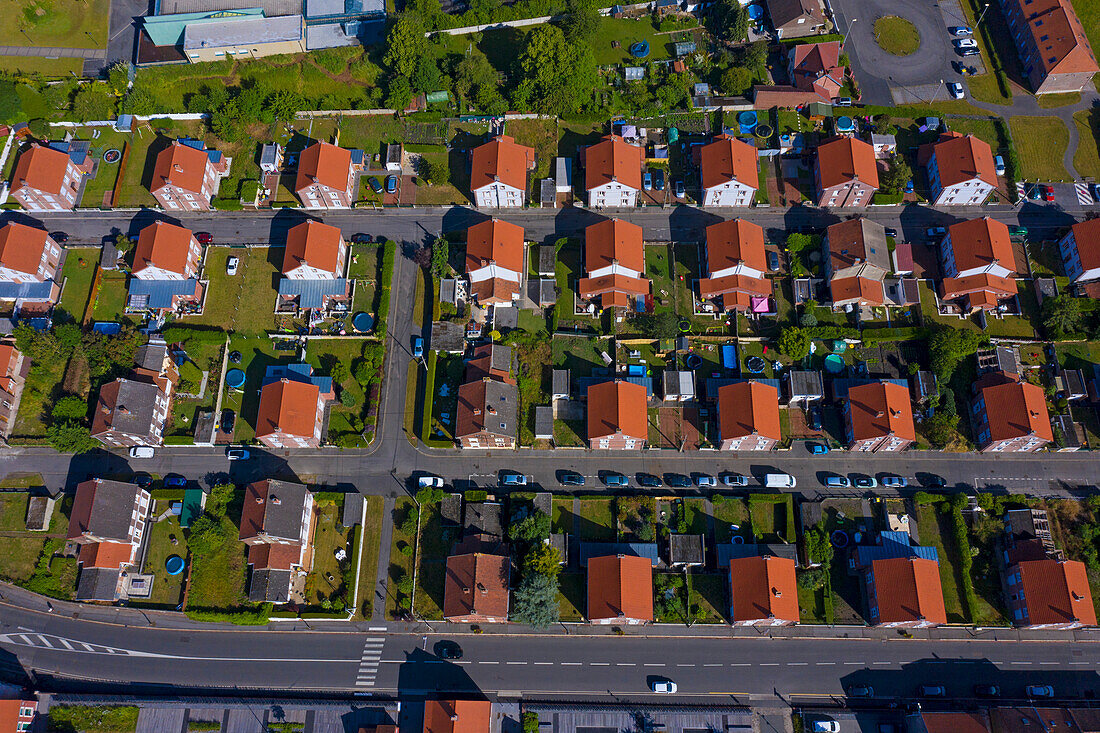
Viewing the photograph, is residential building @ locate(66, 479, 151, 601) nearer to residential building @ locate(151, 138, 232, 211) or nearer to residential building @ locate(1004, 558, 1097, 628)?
residential building @ locate(151, 138, 232, 211)

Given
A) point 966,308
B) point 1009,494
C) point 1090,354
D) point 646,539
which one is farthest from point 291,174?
point 1090,354


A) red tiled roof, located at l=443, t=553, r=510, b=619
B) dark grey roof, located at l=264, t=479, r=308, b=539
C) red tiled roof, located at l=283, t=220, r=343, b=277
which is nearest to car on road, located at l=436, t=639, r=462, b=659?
red tiled roof, located at l=443, t=553, r=510, b=619

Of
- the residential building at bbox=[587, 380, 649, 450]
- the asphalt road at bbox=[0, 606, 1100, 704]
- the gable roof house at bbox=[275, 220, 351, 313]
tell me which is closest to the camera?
the asphalt road at bbox=[0, 606, 1100, 704]

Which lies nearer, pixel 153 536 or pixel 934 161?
pixel 153 536

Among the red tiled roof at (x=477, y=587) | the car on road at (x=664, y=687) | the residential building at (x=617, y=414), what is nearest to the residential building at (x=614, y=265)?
the residential building at (x=617, y=414)

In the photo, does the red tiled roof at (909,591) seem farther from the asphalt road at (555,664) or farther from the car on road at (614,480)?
the car on road at (614,480)

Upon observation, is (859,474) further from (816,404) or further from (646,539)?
(646,539)
